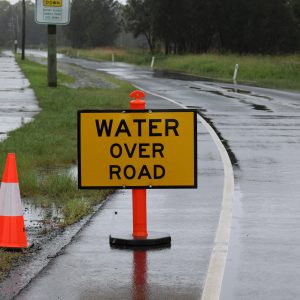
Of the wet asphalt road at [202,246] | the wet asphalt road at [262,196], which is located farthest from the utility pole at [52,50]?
the wet asphalt road at [202,246]

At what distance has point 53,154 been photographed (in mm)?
14219

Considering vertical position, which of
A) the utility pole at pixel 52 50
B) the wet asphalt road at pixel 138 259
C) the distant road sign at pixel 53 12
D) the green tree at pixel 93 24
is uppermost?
the green tree at pixel 93 24

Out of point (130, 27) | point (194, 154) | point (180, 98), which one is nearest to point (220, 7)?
point (130, 27)

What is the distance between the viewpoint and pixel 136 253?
25.5ft

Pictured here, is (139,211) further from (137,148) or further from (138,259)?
(138,259)

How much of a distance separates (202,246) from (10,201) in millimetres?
1746

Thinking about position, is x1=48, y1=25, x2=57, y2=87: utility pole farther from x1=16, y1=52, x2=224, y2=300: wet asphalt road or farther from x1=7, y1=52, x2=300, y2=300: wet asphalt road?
x1=16, y1=52, x2=224, y2=300: wet asphalt road

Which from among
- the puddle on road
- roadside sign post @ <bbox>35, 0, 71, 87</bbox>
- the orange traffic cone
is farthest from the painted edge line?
roadside sign post @ <bbox>35, 0, 71, 87</bbox>

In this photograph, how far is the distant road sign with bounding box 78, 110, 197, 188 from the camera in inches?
312

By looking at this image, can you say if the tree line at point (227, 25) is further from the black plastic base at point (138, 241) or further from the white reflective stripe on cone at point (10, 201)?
the white reflective stripe on cone at point (10, 201)

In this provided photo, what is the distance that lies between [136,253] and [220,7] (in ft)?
232

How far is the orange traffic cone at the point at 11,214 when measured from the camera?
305 inches

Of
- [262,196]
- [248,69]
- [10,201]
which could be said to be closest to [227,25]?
[248,69]

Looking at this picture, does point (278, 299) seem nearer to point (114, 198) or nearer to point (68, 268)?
point (68, 268)
